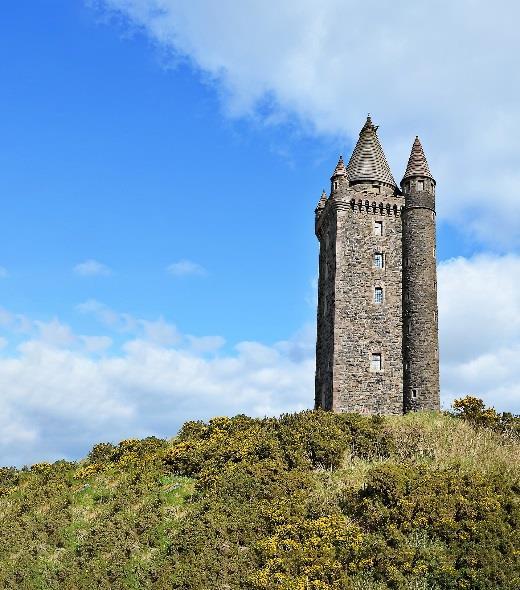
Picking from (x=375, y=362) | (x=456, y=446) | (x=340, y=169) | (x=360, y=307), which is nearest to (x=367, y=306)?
(x=360, y=307)

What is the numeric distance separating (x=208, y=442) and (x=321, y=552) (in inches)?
447

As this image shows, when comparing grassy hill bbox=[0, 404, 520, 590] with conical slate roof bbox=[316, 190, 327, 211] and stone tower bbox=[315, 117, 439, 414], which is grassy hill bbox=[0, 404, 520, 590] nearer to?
stone tower bbox=[315, 117, 439, 414]

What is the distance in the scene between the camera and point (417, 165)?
41.2 m

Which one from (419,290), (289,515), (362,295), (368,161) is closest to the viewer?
(289,515)

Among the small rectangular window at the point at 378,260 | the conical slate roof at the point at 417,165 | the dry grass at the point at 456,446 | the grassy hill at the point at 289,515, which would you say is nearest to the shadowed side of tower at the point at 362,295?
the small rectangular window at the point at 378,260

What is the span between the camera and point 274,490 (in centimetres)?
1872

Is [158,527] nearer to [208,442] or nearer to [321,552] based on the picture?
[321,552]

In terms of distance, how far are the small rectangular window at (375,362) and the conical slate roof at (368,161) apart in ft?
34.3

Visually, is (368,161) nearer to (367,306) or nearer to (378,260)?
(378,260)

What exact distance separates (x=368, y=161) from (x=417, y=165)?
2938 mm

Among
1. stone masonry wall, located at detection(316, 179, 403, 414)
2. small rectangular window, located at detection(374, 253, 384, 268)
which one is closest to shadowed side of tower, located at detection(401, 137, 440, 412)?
stone masonry wall, located at detection(316, 179, 403, 414)

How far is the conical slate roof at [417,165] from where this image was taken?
1608 inches

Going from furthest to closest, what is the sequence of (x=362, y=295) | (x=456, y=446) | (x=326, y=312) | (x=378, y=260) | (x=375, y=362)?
(x=326, y=312) < (x=378, y=260) < (x=362, y=295) < (x=375, y=362) < (x=456, y=446)

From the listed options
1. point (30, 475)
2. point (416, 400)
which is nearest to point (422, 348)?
point (416, 400)
